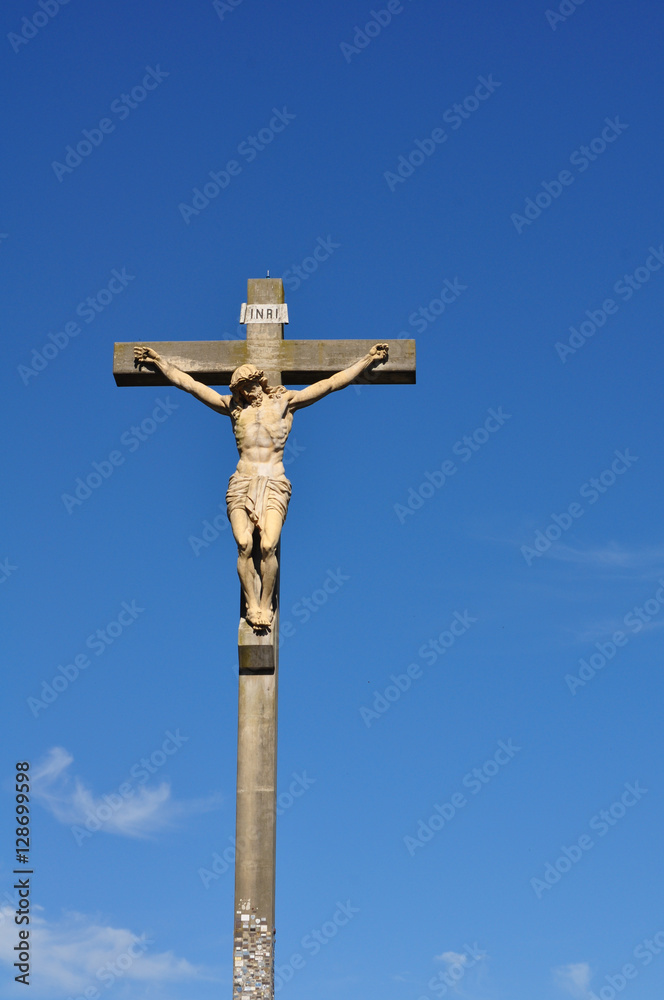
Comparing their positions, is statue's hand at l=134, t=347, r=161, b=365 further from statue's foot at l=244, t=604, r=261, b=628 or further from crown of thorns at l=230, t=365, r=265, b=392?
statue's foot at l=244, t=604, r=261, b=628

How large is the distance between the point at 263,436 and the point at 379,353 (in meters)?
1.38

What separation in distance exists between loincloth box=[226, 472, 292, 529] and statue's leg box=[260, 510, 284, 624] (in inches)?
2.2

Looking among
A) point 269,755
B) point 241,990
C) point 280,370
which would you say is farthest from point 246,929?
point 280,370

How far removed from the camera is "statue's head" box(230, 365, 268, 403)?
41.5ft

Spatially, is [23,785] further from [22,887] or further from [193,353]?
[193,353]

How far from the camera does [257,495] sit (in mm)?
12141

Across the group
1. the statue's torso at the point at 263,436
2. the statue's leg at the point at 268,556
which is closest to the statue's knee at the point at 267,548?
the statue's leg at the point at 268,556

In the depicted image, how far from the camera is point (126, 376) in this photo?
1329 cm

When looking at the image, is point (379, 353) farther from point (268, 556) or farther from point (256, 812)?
point (256, 812)

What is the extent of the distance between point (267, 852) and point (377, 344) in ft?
14.7

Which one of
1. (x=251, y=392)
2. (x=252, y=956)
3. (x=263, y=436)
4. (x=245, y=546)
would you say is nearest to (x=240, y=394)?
(x=251, y=392)

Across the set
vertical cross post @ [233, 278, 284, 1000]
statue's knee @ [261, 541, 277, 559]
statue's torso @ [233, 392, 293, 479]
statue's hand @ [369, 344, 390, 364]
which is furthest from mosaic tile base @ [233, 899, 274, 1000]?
statue's hand @ [369, 344, 390, 364]

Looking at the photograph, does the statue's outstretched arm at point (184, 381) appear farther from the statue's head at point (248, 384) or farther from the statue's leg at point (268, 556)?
the statue's leg at point (268, 556)

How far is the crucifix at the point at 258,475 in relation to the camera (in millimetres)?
11156
